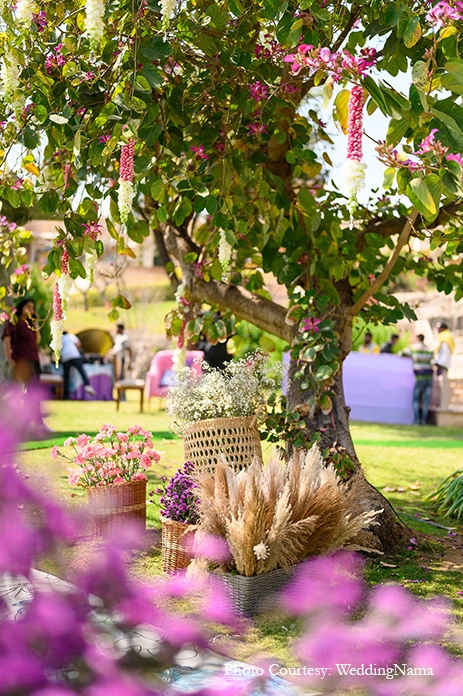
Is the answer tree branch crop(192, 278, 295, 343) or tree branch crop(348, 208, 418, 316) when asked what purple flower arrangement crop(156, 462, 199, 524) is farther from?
tree branch crop(348, 208, 418, 316)

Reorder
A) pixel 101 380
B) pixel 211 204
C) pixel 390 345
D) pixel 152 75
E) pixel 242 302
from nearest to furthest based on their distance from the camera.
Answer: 1. pixel 152 75
2. pixel 211 204
3. pixel 242 302
4. pixel 101 380
5. pixel 390 345

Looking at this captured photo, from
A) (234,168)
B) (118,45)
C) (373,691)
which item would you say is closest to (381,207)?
(234,168)

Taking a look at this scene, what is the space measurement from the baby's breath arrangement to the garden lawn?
63 cm

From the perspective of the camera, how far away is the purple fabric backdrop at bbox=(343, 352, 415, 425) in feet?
36.9

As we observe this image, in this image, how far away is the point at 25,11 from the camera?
8.75 ft

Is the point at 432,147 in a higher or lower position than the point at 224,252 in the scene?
higher

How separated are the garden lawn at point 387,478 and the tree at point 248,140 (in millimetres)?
409

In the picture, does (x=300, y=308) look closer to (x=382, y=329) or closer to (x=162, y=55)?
(x=162, y=55)

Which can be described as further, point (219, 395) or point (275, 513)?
point (219, 395)

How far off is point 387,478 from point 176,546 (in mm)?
3314

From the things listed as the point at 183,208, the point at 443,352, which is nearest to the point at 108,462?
the point at 183,208

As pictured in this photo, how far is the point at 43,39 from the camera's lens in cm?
308

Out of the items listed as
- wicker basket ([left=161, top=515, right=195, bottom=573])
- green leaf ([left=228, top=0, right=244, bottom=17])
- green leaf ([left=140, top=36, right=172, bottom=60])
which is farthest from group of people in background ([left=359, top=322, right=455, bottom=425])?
green leaf ([left=140, top=36, right=172, bottom=60])

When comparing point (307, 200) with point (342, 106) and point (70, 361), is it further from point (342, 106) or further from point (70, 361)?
point (70, 361)
